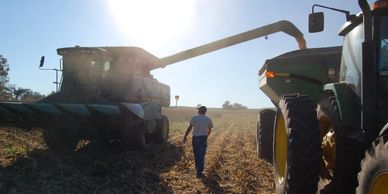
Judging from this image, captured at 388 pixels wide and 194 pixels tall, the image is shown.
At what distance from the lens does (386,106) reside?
496cm

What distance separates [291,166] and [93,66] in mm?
8724

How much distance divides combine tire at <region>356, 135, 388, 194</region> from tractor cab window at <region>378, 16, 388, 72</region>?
1222 mm

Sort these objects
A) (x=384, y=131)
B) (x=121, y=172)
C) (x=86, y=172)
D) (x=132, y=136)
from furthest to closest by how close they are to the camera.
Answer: (x=132, y=136), (x=121, y=172), (x=86, y=172), (x=384, y=131)

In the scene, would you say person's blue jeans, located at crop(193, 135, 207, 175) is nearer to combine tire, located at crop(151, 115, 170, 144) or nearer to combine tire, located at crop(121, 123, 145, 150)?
combine tire, located at crop(121, 123, 145, 150)

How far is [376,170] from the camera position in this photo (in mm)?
3848

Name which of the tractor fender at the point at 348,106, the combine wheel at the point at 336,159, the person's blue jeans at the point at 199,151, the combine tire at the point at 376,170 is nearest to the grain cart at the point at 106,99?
the person's blue jeans at the point at 199,151

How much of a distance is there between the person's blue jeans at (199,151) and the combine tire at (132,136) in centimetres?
186

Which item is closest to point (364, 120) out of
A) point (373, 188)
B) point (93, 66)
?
point (373, 188)

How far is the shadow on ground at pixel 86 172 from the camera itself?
7664 millimetres

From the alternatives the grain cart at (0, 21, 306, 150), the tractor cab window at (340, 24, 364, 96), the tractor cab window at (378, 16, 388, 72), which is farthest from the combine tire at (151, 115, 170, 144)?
the tractor cab window at (378, 16, 388, 72)

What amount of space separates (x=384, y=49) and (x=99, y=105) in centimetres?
677

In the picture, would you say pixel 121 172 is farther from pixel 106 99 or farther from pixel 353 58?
pixel 353 58

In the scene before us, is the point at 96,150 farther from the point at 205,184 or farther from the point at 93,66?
the point at 205,184

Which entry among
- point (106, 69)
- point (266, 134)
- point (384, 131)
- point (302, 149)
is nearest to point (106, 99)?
point (106, 69)
